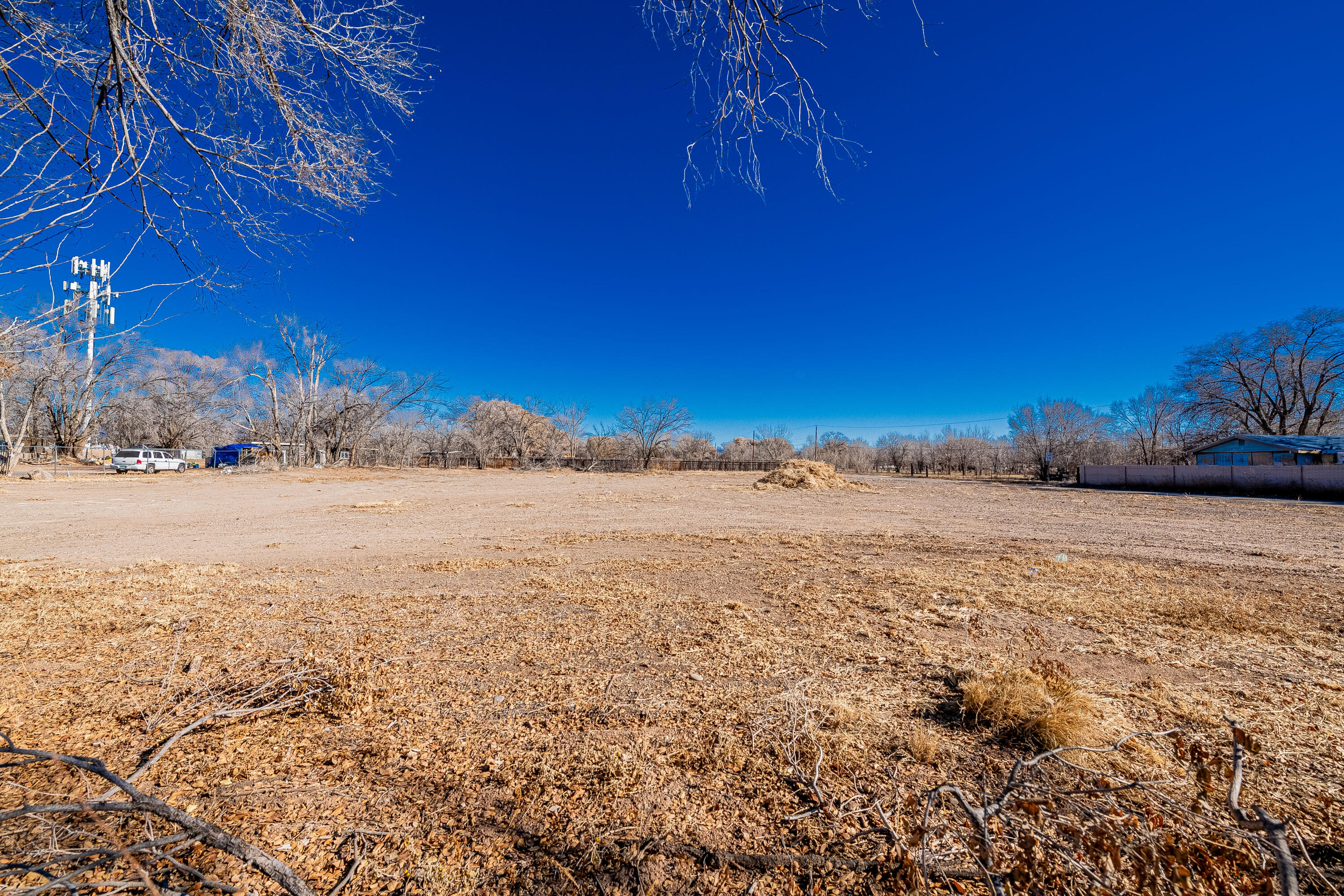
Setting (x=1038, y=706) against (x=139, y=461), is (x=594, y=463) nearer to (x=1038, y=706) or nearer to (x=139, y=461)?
(x=139, y=461)

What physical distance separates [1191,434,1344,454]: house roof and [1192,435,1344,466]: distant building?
0.05 feet

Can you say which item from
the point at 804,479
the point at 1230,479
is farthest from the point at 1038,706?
the point at 1230,479

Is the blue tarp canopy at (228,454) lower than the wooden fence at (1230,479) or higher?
higher

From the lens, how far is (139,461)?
2761 cm

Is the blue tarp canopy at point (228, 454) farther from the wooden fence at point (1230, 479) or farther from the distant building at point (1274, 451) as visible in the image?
the distant building at point (1274, 451)

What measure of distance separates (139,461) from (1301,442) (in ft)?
211

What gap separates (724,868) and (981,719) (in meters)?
1.68

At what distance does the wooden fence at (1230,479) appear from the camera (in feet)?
62.3

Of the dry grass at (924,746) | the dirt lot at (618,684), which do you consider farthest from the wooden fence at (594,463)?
the dry grass at (924,746)

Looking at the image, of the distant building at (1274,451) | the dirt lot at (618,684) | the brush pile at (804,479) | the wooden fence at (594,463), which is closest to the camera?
the dirt lot at (618,684)

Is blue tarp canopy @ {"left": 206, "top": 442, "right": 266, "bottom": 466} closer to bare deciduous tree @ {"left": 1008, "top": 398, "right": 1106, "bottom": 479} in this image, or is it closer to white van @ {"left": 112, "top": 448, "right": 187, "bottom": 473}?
white van @ {"left": 112, "top": 448, "right": 187, "bottom": 473}

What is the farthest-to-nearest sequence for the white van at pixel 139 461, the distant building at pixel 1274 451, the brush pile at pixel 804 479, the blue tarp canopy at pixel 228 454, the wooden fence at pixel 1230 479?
the blue tarp canopy at pixel 228 454
the white van at pixel 139 461
the distant building at pixel 1274 451
the brush pile at pixel 804 479
the wooden fence at pixel 1230 479

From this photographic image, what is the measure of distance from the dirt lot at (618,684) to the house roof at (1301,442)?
28.3 metres

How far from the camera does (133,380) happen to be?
30.6 m
